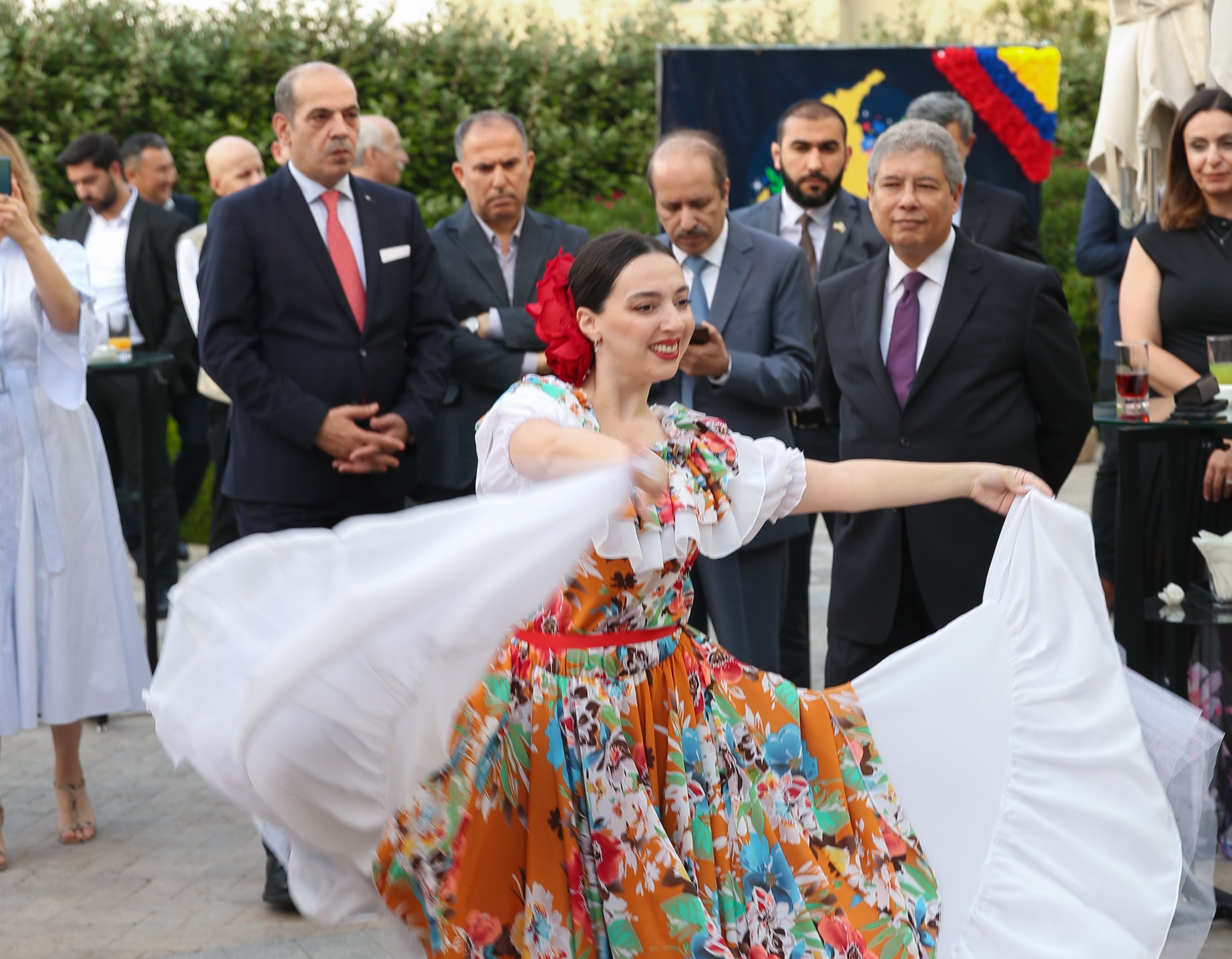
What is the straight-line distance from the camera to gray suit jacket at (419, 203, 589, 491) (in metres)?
5.20

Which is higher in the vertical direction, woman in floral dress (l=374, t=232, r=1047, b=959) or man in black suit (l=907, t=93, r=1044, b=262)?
man in black suit (l=907, t=93, r=1044, b=262)

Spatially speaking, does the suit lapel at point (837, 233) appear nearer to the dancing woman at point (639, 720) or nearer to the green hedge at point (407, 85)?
the dancing woman at point (639, 720)

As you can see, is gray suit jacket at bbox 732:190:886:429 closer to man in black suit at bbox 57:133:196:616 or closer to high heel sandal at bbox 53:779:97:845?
high heel sandal at bbox 53:779:97:845

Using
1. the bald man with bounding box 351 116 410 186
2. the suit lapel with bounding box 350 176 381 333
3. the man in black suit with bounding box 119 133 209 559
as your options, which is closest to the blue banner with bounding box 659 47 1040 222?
the bald man with bounding box 351 116 410 186

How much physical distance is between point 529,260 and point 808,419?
1.24m

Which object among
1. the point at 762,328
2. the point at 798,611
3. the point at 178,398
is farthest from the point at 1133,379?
the point at 178,398

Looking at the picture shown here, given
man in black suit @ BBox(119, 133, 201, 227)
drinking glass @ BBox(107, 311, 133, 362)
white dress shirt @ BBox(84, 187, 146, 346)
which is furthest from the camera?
man in black suit @ BBox(119, 133, 201, 227)

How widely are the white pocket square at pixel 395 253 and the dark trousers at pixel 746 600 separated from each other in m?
1.37

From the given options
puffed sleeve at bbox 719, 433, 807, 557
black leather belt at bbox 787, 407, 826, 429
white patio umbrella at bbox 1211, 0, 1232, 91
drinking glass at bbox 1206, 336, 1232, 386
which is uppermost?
white patio umbrella at bbox 1211, 0, 1232, 91

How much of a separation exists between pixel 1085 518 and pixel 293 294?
8.31 ft

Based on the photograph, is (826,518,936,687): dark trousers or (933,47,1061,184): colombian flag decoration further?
(933,47,1061,184): colombian flag decoration

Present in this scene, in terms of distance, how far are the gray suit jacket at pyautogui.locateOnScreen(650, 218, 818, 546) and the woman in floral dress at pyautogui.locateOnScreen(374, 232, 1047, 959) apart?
1476 millimetres

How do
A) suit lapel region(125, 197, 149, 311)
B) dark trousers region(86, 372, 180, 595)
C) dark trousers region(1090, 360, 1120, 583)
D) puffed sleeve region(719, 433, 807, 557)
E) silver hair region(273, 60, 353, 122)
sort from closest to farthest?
1. puffed sleeve region(719, 433, 807, 557)
2. silver hair region(273, 60, 353, 122)
3. dark trousers region(1090, 360, 1120, 583)
4. dark trousers region(86, 372, 180, 595)
5. suit lapel region(125, 197, 149, 311)

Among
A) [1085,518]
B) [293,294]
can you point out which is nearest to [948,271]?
[1085,518]
